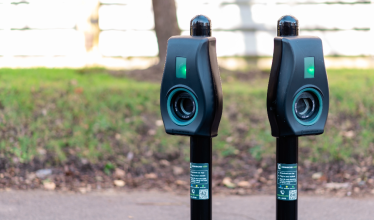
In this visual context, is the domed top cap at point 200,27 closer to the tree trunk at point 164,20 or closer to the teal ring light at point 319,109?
the teal ring light at point 319,109

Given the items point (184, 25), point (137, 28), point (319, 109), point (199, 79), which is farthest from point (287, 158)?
point (137, 28)

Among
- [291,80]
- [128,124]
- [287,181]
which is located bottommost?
[128,124]

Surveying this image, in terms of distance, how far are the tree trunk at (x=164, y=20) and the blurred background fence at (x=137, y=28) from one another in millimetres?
2179

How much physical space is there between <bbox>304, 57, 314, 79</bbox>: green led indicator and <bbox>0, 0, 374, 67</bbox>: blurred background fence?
23.3 ft

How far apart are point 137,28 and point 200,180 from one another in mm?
7494

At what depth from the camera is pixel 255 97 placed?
6410 mm

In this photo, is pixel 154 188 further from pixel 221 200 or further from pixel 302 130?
pixel 302 130

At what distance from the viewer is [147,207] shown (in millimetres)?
4039

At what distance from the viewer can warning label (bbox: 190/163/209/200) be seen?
2.90m

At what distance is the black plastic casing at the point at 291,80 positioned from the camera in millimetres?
2713

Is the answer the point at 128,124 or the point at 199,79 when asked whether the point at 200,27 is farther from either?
the point at 128,124

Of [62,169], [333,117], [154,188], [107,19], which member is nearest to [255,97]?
[333,117]

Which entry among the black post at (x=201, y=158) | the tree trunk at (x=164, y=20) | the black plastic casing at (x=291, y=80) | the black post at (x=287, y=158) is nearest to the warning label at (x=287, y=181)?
the black post at (x=287, y=158)

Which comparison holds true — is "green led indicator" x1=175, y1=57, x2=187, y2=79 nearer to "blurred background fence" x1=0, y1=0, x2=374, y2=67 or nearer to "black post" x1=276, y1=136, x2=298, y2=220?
"black post" x1=276, y1=136, x2=298, y2=220
